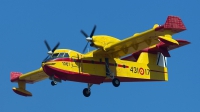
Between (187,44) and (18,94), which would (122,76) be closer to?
(187,44)

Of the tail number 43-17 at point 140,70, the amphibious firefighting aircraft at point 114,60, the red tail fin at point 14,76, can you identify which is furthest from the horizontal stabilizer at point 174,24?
the red tail fin at point 14,76

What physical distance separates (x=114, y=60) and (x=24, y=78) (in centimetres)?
977

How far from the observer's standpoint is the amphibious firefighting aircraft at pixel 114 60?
4811 centimetres

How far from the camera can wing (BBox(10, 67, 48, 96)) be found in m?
56.4

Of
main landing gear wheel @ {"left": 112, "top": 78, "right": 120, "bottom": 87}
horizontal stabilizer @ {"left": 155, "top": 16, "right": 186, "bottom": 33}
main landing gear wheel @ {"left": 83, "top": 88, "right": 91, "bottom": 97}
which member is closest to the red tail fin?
main landing gear wheel @ {"left": 83, "top": 88, "right": 91, "bottom": 97}

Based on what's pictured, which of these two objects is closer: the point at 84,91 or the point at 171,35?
the point at 171,35

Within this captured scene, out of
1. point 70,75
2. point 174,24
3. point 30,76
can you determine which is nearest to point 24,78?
point 30,76

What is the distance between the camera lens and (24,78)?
188ft

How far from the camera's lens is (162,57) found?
54.5 metres

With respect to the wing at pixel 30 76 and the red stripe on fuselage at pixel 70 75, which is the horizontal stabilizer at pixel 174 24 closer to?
the red stripe on fuselage at pixel 70 75

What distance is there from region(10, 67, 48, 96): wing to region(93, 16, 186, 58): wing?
25.9 feet

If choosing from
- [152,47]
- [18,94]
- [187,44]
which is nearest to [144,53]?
[152,47]

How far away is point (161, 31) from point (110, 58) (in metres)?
5.87

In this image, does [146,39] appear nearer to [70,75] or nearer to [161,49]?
[161,49]
